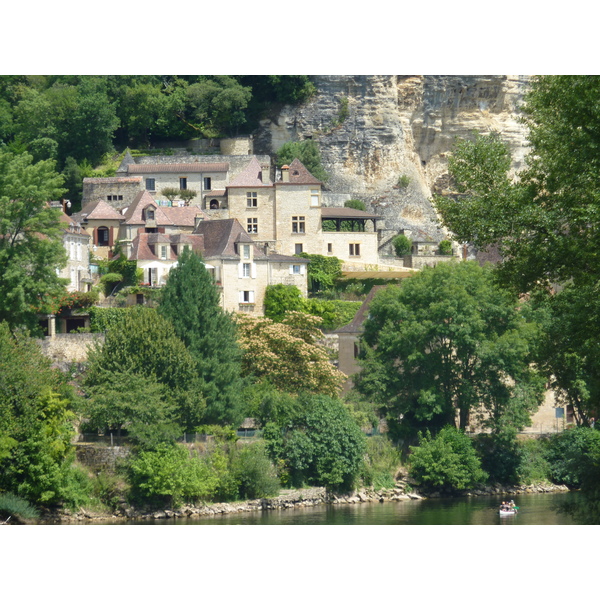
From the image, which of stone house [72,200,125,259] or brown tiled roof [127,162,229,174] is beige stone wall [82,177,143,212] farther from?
stone house [72,200,125,259]

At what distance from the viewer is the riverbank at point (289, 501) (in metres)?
40.5

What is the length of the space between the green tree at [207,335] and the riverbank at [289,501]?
11.7ft

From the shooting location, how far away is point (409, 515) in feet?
136

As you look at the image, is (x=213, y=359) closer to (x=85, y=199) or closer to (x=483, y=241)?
(x=483, y=241)

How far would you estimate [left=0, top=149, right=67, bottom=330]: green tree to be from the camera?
4988cm

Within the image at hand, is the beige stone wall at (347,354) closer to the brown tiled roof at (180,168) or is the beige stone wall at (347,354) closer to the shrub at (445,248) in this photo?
the shrub at (445,248)

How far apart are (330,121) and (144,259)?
77.1 ft

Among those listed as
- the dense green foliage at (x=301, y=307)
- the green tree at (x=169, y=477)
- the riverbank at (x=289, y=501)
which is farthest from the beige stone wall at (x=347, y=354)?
the green tree at (x=169, y=477)

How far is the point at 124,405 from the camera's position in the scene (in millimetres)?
42781

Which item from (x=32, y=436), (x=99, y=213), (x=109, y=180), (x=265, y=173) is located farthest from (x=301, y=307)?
(x=32, y=436)

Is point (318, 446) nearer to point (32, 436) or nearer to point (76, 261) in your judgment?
point (32, 436)

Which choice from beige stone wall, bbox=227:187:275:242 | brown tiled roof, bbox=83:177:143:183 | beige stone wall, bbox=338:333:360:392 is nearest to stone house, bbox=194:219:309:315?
beige stone wall, bbox=227:187:275:242

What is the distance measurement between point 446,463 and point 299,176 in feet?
90.1

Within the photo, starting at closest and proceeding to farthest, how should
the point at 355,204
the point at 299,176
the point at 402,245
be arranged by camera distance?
the point at 299,176, the point at 402,245, the point at 355,204
